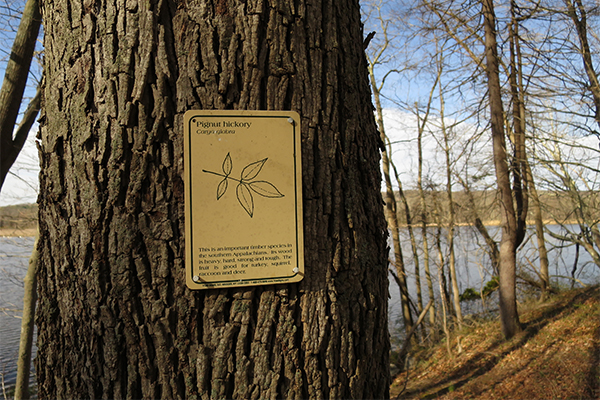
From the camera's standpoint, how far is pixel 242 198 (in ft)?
3.63

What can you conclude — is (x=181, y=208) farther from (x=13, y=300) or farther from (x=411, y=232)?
(x=411, y=232)

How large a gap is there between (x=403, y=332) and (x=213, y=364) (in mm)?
13898

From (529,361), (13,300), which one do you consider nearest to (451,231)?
(529,361)

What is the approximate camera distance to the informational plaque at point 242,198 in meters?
1.08

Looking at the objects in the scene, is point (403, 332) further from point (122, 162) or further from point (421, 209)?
point (122, 162)

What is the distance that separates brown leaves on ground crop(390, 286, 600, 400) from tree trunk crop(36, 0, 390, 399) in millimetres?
5891

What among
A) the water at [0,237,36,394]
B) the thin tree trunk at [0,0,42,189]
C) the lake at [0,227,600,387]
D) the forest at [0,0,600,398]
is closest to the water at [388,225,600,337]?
the lake at [0,227,600,387]

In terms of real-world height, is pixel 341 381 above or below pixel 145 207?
below

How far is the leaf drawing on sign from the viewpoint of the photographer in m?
1.10

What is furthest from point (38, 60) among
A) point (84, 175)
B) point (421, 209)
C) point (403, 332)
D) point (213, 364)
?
point (403, 332)

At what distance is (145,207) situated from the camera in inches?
41.6

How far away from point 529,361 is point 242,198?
9.12m

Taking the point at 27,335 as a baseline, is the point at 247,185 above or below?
above

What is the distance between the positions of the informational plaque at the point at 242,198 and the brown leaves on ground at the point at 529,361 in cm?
599
